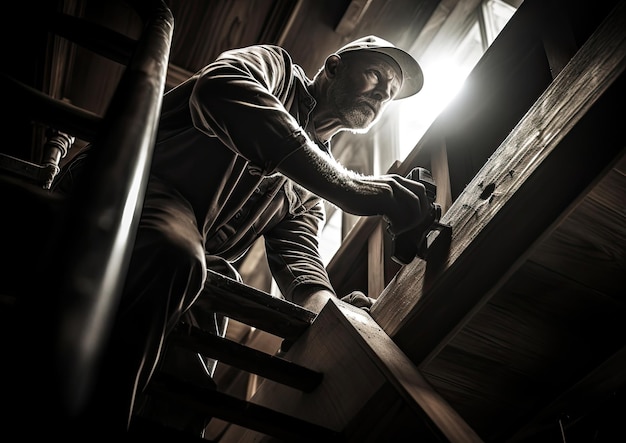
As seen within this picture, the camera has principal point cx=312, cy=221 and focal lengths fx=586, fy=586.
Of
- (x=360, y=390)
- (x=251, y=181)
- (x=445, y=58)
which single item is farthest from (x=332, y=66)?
(x=445, y=58)

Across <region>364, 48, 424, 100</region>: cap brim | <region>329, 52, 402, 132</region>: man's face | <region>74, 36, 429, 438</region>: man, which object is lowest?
<region>74, 36, 429, 438</region>: man

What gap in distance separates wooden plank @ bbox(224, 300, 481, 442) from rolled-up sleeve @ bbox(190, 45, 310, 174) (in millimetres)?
629

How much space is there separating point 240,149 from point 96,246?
1.43m

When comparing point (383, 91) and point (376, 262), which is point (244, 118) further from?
point (376, 262)

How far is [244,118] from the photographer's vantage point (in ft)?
7.10

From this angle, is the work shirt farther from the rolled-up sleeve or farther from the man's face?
the man's face

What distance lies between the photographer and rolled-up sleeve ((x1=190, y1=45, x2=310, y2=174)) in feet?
7.11

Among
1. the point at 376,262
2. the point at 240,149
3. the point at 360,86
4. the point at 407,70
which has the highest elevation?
the point at 407,70

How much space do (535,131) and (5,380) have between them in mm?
1761

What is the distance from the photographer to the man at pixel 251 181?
1676 mm

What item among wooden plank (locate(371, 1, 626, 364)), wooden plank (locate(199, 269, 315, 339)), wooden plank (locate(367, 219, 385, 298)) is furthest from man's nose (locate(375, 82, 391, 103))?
wooden plank (locate(199, 269, 315, 339))

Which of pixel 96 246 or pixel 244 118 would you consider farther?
pixel 244 118

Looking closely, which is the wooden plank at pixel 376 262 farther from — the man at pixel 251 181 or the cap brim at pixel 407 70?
the cap brim at pixel 407 70

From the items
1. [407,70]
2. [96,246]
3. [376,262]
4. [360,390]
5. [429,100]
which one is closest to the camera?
[96,246]
